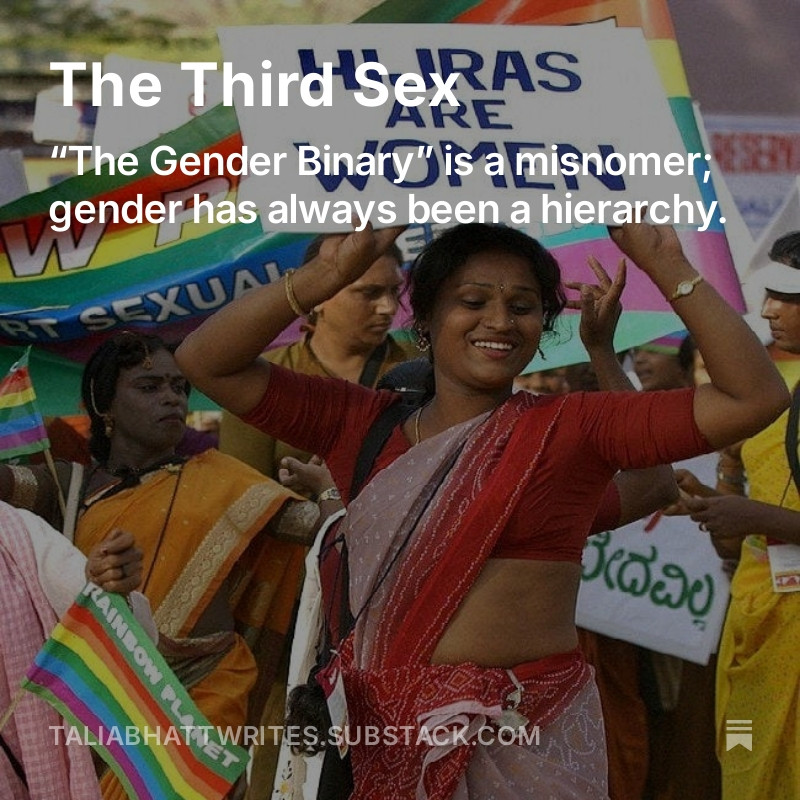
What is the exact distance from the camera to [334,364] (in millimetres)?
6352

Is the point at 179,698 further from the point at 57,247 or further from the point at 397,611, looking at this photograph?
the point at 57,247

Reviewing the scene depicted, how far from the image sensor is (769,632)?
6.07m

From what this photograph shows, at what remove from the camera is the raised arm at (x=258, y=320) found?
377 centimetres

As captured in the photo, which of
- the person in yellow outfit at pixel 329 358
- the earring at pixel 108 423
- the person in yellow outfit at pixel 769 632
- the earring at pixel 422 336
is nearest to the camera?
the earring at pixel 422 336

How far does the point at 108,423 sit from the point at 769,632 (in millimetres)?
2252

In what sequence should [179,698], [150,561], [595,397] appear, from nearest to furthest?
1. [595,397]
2. [179,698]
3. [150,561]

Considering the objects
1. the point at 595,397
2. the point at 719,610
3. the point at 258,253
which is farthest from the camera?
the point at 719,610

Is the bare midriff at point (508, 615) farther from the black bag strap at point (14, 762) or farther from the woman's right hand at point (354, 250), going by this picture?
the black bag strap at point (14, 762)

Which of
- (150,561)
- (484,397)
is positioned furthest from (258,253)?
(484,397)

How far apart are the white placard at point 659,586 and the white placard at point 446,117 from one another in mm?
2907

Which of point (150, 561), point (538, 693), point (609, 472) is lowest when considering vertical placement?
point (538, 693)

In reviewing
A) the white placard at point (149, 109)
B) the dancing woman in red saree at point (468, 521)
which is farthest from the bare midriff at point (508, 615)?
the white placard at point (149, 109)

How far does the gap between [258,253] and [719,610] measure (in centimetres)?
207

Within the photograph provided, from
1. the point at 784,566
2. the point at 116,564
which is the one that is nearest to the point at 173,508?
the point at 116,564
